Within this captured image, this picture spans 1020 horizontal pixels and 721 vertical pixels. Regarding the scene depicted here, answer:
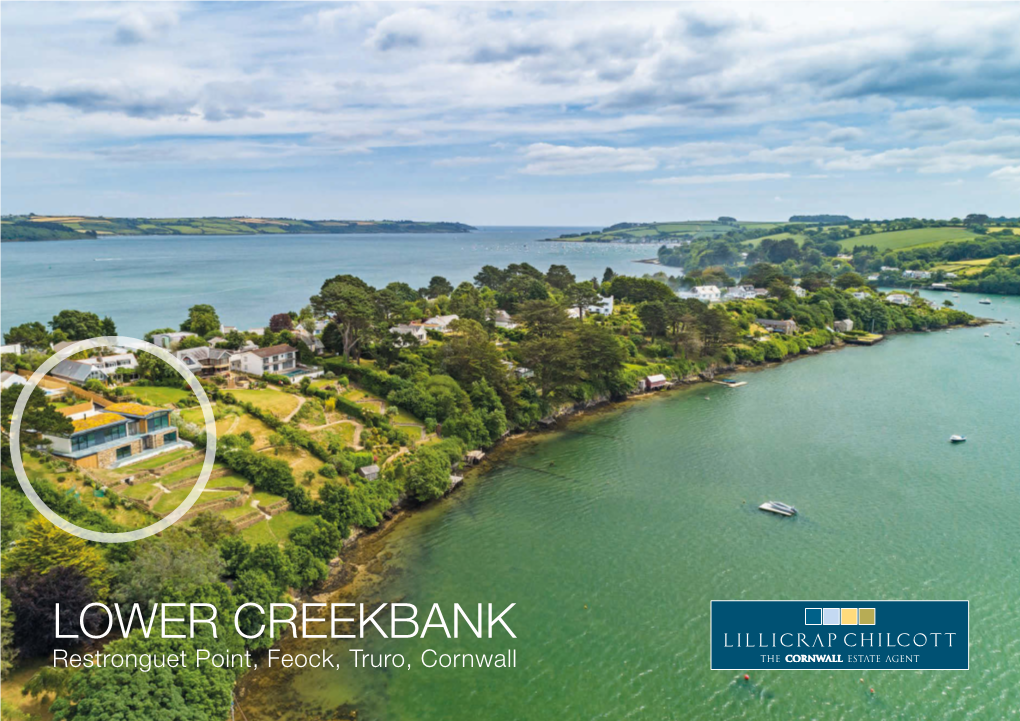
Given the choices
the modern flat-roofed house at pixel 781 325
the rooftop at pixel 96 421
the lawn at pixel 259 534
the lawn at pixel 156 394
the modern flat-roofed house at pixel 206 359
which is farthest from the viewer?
the modern flat-roofed house at pixel 781 325

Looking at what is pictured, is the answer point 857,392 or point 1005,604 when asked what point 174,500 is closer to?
point 1005,604

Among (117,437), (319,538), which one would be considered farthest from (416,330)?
(319,538)

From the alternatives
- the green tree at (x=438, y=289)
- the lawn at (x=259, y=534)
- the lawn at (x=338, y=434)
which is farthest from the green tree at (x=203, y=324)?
the green tree at (x=438, y=289)

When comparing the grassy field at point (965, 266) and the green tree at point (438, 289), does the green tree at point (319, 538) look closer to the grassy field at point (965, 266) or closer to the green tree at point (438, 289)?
the green tree at point (438, 289)

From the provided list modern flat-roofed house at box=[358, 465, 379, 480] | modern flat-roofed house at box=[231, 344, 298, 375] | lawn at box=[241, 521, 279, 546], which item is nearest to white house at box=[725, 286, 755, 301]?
modern flat-roofed house at box=[231, 344, 298, 375]

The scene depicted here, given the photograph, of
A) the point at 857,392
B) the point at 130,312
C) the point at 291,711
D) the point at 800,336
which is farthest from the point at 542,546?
the point at 130,312

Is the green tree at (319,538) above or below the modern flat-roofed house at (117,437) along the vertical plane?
below

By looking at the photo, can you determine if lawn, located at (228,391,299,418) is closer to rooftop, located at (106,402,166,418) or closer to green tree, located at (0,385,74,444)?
rooftop, located at (106,402,166,418)
